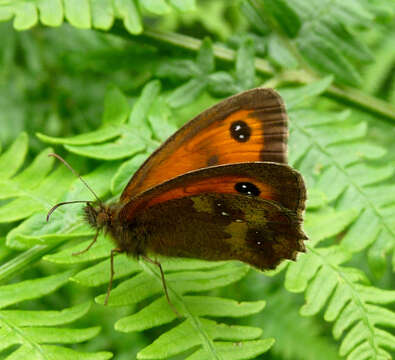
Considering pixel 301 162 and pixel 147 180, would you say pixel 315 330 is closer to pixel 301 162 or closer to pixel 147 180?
pixel 301 162

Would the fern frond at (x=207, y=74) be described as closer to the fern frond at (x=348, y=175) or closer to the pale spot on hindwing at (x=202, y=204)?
the fern frond at (x=348, y=175)

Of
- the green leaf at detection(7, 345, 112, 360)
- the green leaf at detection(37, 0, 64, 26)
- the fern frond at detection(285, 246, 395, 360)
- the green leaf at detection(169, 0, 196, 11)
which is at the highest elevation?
the green leaf at detection(169, 0, 196, 11)

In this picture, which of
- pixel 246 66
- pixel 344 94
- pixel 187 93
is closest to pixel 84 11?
pixel 187 93

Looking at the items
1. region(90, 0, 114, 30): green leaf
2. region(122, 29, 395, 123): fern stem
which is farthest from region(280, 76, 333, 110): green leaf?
region(90, 0, 114, 30): green leaf

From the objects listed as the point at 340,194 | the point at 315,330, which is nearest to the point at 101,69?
the point at 340,194

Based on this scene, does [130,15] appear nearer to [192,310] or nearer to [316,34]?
[316,34]

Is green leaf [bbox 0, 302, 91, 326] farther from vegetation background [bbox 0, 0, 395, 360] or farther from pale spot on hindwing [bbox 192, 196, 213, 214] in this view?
pale spot on hindwing [bbox 192, 196, 213, 214]

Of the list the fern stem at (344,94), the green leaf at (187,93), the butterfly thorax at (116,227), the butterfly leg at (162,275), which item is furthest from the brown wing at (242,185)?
the fern stem at (344,94)
